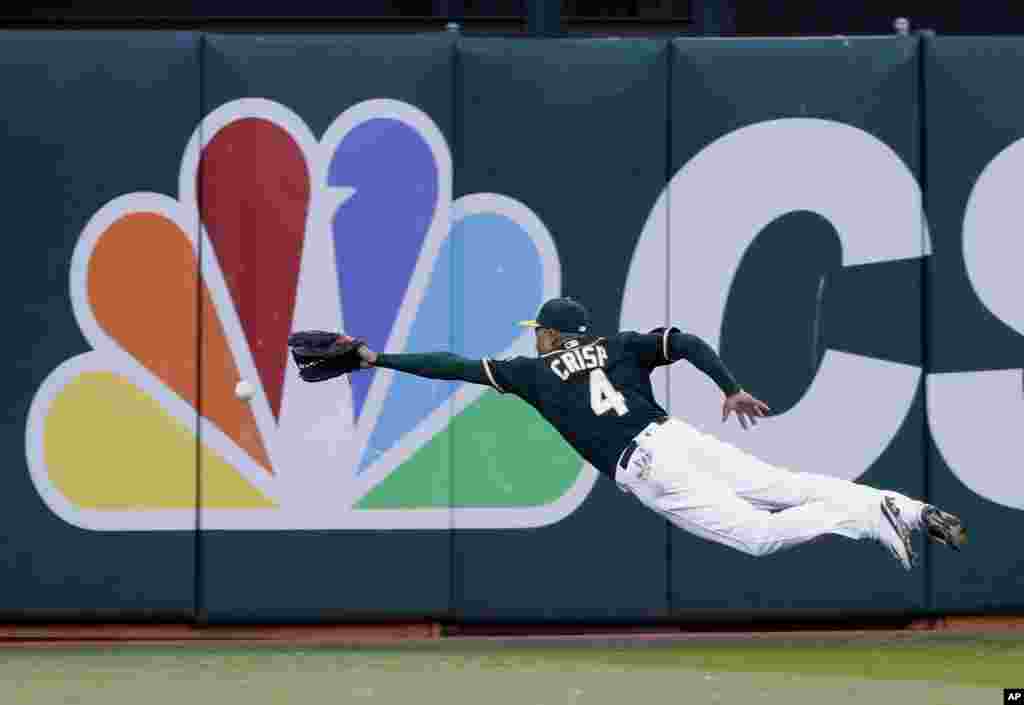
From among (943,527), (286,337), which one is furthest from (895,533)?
(286,337)

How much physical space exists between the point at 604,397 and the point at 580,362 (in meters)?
0.20

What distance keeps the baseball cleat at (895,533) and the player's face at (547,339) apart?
1.80m

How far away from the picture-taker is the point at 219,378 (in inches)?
477

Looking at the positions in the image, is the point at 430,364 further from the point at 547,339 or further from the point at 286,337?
the point at 286,337

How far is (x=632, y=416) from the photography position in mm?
10039

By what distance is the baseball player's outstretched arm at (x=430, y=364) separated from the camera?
9.90m

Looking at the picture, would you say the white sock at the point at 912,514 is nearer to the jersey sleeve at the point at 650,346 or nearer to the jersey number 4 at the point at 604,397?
the jersey sleeve at the point at 650,346

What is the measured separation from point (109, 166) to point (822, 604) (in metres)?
4.71

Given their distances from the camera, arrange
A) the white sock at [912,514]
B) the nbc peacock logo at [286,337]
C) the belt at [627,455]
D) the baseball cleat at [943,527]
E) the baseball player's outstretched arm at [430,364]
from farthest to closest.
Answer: the nbc peacock logo at [286,337]
the belt at [627,455]
the baseball player's outstretched arm at [430,364]
the white sock at [912,514]
the baseball cleat at [943,527]

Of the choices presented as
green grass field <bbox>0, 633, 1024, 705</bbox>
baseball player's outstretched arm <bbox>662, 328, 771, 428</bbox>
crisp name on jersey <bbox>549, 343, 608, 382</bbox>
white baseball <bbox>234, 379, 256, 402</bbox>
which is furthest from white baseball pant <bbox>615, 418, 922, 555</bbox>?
white baseball <bbox>234, 379, 256, 402</bbox>

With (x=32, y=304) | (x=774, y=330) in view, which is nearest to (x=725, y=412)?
(x=774, y=330)

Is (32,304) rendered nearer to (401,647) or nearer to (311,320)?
(311,320)

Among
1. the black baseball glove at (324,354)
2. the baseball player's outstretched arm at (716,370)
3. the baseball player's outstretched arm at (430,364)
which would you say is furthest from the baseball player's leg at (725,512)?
the black baseball glove at (324,354)

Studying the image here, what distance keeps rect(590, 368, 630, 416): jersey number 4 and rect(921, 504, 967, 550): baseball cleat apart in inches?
60.7
